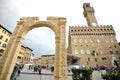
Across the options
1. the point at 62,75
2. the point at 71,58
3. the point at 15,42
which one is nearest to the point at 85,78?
the point at 62,75

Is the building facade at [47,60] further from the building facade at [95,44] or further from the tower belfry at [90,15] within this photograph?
the tower belfry at [90,15]

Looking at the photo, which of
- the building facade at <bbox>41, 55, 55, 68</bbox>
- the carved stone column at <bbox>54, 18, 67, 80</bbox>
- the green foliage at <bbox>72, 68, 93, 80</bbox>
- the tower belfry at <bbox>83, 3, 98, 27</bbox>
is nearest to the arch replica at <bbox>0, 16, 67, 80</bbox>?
the carved stone column at <bbox>54, 18, 67, 80</bbox>

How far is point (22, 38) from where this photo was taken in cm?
902

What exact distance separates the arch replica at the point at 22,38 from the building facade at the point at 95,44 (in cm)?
3721

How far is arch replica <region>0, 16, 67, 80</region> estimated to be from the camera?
286 inches

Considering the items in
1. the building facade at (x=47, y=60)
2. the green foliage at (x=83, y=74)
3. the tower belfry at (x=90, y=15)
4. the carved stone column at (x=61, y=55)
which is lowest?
the green foliage at (x=83, y=74)

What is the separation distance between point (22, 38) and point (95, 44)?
142ft

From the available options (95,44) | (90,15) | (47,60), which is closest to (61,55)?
(95,44)

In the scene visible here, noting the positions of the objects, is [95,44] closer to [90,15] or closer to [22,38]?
[90,15]

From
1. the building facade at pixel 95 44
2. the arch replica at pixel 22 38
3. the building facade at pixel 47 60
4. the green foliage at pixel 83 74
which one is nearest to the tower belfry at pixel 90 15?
the building facade at pixel 95 44

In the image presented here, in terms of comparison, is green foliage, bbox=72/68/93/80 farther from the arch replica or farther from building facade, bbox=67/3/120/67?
building facade, bbox=67/3/120/67

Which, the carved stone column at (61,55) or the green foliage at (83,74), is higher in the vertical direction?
Answer: the carved stone column at (61,55)

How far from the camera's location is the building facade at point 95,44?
44.2 metres

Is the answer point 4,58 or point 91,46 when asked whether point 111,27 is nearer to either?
point 91,46
